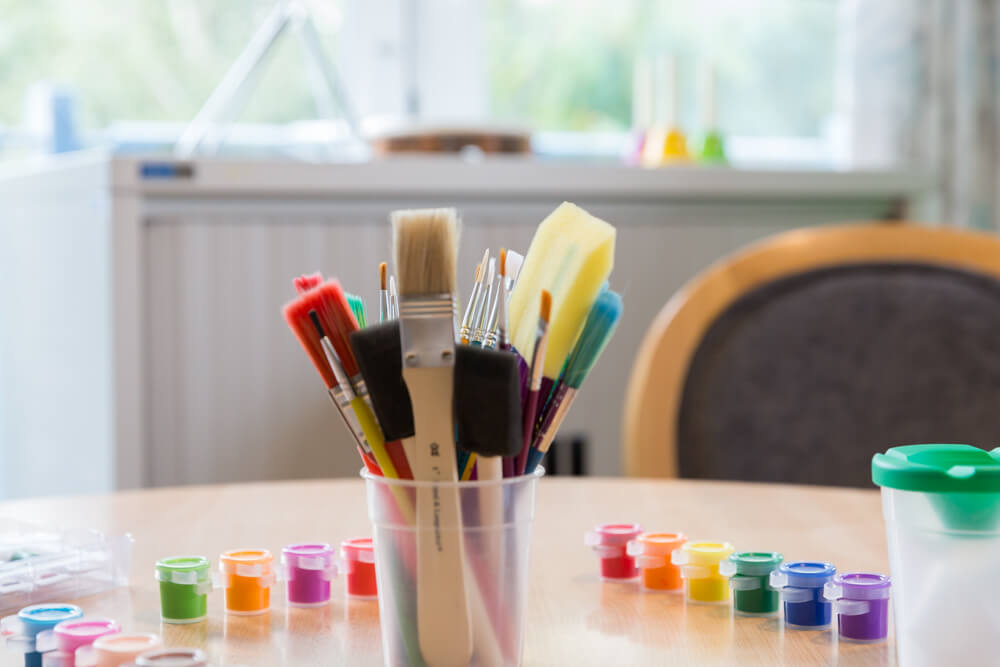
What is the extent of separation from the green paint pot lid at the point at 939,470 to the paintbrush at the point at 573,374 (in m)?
0.11

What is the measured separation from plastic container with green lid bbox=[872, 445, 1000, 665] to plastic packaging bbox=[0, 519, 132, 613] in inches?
14.0

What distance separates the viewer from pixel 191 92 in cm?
200

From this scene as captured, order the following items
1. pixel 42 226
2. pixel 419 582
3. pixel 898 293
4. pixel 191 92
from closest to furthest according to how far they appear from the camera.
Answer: pixel 419 582 → pixel 898 293 → pixel 42 226 → pixel 191 92

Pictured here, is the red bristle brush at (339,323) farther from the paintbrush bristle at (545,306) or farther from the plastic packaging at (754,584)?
the plastic packaging at (754,584)

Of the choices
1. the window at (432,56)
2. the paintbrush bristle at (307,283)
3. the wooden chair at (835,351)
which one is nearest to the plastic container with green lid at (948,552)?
the paintbrush bristle at (307,283)

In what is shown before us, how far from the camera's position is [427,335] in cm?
39

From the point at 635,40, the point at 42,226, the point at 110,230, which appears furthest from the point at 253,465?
the point at 635,40

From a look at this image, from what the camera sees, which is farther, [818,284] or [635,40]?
[635,40]

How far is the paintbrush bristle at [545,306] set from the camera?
0.40m

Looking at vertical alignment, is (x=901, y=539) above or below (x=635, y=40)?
below

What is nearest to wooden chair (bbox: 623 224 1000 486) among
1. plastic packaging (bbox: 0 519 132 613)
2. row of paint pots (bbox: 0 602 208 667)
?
plastic packaging (bbox: 0 519 132 613)

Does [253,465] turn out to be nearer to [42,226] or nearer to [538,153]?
[42,226]

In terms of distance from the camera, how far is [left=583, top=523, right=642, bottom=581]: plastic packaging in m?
0.57

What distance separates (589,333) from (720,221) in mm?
1418
